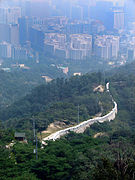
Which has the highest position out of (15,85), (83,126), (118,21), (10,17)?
(10,17)

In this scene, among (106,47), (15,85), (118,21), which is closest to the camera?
(15,85)

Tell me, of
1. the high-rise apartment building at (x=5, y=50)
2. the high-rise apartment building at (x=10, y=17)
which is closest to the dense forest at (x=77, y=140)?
the high-rise apartment building at (x=10, y=17)

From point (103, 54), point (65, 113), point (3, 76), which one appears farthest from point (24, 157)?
point (103, 54)

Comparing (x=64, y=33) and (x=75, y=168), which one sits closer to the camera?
(x=75, y=168)

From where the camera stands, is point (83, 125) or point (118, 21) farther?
point (118, 21)

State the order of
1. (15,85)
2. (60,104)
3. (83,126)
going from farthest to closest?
1. (15,85)
2. (60,104)
3. (83,126)

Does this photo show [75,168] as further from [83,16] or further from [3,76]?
[83,16]

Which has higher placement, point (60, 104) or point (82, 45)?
point (82, 45)

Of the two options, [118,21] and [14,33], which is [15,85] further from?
[118,21]

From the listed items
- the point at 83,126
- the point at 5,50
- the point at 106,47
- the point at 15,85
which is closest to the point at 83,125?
the point at 83,126
